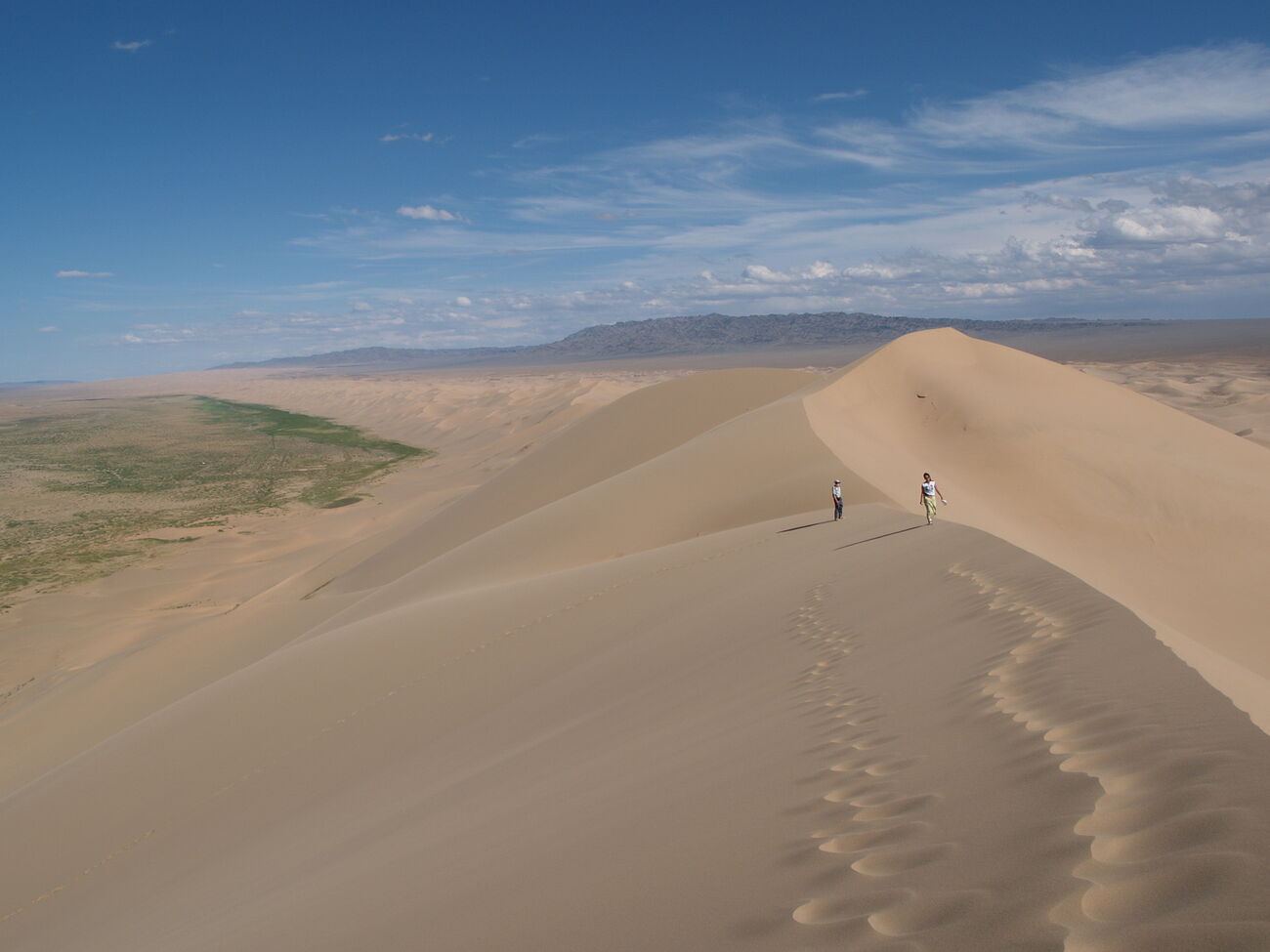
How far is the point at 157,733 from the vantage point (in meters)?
9.20

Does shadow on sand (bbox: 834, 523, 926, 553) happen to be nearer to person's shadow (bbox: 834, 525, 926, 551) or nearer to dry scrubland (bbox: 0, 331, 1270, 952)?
person's shadow (bbox: 834, 525, 926, 551)

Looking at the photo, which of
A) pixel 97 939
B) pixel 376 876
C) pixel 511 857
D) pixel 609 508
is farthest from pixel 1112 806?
pixel 609 508

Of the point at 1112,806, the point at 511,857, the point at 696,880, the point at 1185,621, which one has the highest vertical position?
the point at 1112,806

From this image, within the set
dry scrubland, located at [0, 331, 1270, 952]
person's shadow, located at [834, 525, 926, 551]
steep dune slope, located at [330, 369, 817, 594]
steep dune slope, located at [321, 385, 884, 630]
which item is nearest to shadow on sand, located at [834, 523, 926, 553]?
person's shadow, located at [834, 525, 926, 551]

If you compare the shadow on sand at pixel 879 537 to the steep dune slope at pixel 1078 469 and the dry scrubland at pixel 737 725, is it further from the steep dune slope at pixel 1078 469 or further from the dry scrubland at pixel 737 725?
the steep dune slope at pixel 1078 469

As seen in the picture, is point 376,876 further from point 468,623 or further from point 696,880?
point 468,623

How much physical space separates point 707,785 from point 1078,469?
14.3m

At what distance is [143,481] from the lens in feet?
143

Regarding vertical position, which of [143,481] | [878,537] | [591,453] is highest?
[591,453]

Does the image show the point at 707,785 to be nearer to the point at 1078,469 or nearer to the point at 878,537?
the point at 878,537

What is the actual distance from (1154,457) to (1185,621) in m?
7.40

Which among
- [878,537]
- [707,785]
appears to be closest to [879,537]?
[878,537]

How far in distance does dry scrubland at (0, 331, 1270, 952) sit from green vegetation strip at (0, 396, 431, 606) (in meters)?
9.46

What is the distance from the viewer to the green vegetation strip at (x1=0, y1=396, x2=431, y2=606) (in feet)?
89.4
